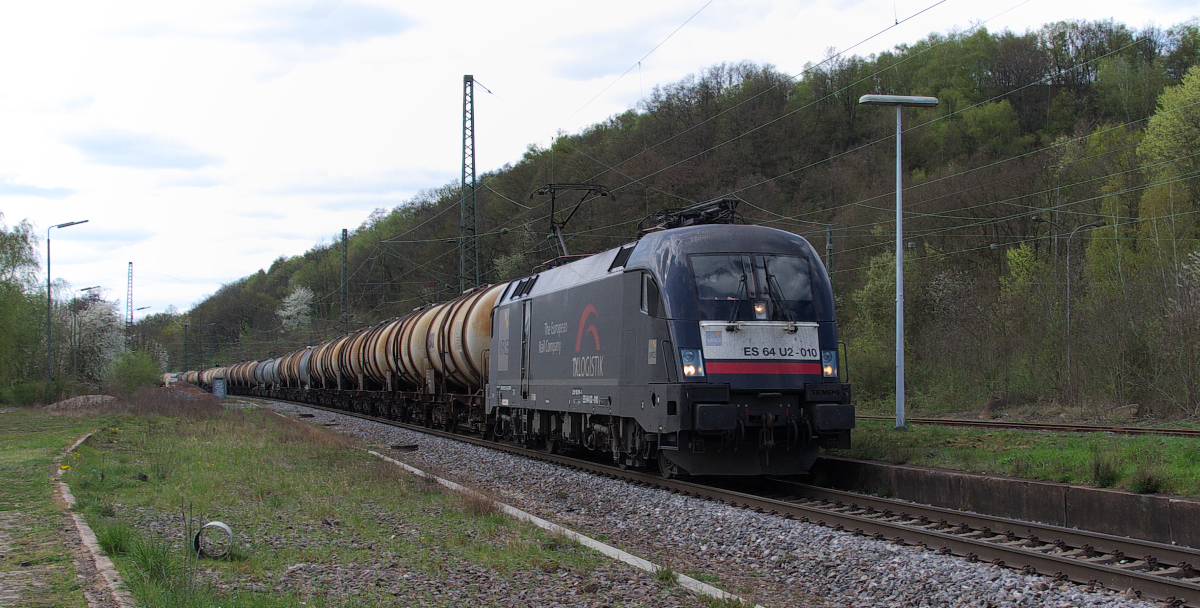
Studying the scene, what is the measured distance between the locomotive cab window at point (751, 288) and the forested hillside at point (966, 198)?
10049 mm

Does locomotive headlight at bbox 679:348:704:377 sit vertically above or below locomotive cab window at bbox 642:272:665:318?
below

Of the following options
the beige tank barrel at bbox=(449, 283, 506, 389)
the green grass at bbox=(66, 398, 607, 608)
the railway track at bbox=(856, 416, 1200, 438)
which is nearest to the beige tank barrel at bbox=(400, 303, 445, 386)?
the beige tank barrel at bbox=(449, 283, 506, 389)

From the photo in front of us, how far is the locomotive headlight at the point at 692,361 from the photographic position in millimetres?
10961

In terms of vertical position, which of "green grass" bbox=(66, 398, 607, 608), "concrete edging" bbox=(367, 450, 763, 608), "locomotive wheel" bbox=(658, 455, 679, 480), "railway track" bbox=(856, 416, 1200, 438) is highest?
"railway track" bbox=(856, 416, 1200, 438)

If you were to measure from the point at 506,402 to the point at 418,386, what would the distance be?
8.63 meters

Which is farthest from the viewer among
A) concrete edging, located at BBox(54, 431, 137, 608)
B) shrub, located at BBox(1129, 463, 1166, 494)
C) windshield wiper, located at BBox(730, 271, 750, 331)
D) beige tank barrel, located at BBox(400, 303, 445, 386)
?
beige tank barrel, located at BBox(400, 303, 445, 386)

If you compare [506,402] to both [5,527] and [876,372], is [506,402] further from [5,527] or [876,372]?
[876,372]

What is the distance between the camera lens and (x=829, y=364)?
38.1 feet

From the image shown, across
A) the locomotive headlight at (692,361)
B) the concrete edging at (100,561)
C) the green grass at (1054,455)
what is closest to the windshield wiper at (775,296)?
the locomotive headlight at (692,361)

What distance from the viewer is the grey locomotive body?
1104 cm

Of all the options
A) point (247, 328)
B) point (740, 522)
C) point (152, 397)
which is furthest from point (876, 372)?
point (247, 328)

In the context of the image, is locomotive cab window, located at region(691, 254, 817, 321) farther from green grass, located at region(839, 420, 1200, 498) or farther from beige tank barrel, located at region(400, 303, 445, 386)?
beige tank barrel, located at region(400, 303, 445, 386)

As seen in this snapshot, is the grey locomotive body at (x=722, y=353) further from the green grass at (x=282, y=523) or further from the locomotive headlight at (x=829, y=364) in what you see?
the green grass at (x=282, y=523)

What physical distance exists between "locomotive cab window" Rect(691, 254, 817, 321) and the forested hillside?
1005cm
